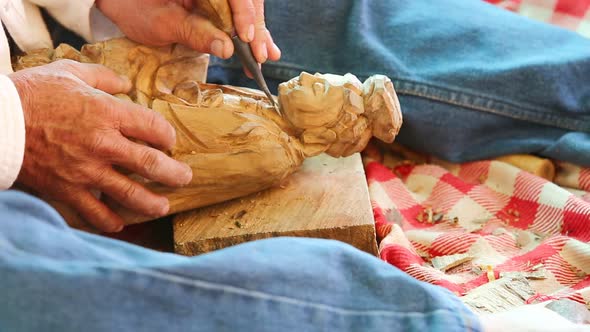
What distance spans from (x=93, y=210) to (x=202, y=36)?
1.27 feet

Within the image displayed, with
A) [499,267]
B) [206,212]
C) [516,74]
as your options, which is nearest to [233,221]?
[206,212]

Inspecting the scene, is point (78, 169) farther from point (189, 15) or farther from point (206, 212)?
point (189, 15)

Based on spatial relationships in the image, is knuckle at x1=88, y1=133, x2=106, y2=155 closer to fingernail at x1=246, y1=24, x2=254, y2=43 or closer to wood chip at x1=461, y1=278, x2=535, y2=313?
fingernail at x1=246, y1=24, x2=254, y2=43

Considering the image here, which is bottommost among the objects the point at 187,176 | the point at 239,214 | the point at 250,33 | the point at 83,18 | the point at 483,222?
the point at 483,222

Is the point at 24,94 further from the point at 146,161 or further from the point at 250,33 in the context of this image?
the point at 250,33

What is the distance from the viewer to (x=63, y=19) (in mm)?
1531

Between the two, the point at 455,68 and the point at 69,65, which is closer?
the point at 69,65

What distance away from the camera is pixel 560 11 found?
2.13 metres

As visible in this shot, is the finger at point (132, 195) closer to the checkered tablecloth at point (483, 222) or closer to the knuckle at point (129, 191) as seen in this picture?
the knuckle at point (129, 191)

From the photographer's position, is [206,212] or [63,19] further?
[63,19]

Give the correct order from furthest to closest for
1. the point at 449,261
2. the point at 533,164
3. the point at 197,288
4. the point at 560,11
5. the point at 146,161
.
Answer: the point at 560,11 < the point at 533,164 < the point at 449,261 < the point at 146,161 < the point at 197,288

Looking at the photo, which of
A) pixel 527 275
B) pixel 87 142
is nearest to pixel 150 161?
pixel 87 142

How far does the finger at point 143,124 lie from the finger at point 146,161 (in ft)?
0.07

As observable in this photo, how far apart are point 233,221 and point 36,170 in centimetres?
37
